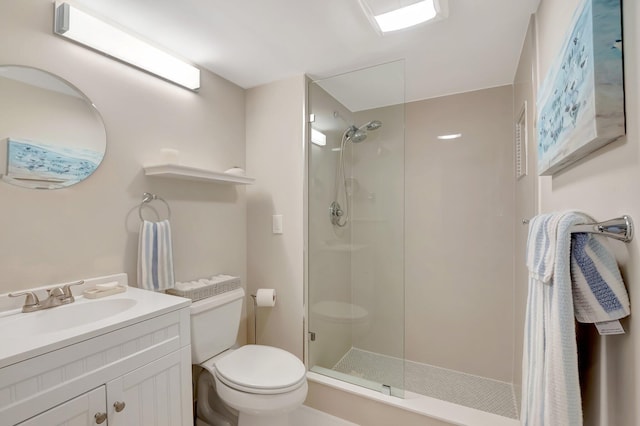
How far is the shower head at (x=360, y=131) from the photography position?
211 centimetres

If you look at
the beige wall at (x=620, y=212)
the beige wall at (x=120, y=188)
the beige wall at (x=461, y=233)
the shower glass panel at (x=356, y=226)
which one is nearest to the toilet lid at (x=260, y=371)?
the shower glass panel at (x=356, y=226)

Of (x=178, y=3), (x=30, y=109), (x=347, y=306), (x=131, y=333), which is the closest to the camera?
(x=131, y=333)

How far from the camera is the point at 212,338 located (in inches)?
64.4

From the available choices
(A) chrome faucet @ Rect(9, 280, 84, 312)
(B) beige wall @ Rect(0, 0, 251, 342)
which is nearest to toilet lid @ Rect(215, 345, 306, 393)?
(B) beige wall @ Rect(0, 0, 251, 342)

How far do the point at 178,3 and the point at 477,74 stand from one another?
6.16 ft

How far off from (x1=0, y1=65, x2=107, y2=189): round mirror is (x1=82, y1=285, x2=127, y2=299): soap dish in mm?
478

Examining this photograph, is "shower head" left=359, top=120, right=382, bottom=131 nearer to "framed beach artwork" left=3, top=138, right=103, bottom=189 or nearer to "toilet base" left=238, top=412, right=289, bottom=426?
"framed beach artwork" left=3, top=138, right=103, bottom=189

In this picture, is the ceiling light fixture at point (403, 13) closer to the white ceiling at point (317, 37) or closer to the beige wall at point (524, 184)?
the white ceiling at point (317, 37)

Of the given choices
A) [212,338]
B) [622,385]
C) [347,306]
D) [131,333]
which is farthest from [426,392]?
[131,333]

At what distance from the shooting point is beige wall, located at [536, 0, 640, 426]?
1.81 feet

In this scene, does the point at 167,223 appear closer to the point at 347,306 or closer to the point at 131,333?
the point at 131,333

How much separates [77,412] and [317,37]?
188 centimetres

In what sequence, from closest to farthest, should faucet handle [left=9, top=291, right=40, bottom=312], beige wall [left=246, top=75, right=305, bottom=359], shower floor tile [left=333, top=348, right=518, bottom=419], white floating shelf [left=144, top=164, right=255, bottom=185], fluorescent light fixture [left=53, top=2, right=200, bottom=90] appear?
1. faucet handle [left=9, top=291, right=40, bottom=312]
2. fluorescent light fixture [left=53, top=2, right=200, bottom=90]
3. white floating shelf [left=144, top=164, right=255, bottom=185]
4. shower floor tile [left=333, top=348, right=518, bottom=419]
5. beige wall [left=246, top=75, right=305, bottom=359]

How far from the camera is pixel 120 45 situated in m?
1.43
